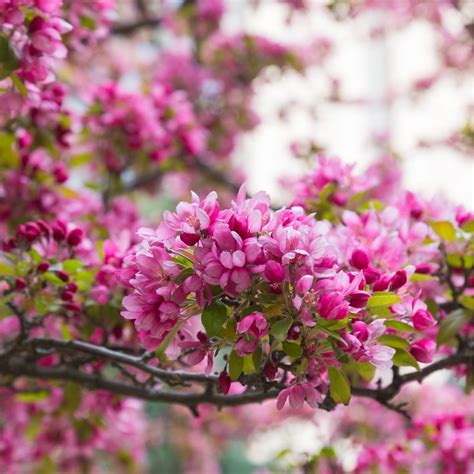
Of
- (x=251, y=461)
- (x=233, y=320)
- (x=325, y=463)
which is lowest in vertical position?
(x=251, y=461)

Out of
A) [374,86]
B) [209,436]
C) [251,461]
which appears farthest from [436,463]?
[374,86]

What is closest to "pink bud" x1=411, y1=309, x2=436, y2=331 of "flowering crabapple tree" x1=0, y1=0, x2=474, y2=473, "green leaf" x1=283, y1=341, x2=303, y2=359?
"flowering crabapple tree" x1=0, y1=0, x2=474, y2=473

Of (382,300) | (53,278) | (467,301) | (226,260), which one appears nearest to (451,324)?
(467,301)

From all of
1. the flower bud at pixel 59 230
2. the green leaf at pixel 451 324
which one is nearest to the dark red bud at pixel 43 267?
the flower bud at pixel 59 230

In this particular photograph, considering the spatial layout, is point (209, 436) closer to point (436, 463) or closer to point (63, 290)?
point (436, 463)

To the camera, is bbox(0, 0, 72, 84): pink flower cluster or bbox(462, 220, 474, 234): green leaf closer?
bbox(0, 0, 72, 84): pink flower cluster

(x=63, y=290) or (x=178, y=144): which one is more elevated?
(x=63, y=290)

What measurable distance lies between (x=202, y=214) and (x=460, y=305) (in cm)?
71

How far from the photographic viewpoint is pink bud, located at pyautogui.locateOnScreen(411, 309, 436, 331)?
1.12 meters

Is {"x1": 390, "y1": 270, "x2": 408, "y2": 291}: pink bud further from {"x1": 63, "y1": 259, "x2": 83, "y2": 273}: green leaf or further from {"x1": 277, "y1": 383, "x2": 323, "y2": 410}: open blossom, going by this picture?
{"x1": 63, "y1": 259, "x2": 83, "y2": 273}: green leaf

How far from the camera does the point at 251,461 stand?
472 cm

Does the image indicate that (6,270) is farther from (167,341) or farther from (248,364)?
(248,364)

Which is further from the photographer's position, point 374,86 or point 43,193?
point 374,86

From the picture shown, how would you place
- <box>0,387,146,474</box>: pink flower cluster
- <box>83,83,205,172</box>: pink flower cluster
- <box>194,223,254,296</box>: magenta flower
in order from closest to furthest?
<box>194,223,254,296</box>: magenta flower, <box>0,387,146,474</box>: pink flower cluster, <box>83,83,205,172</box>: pink flower cluster
